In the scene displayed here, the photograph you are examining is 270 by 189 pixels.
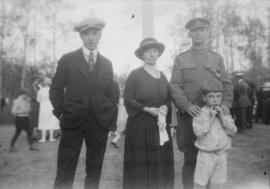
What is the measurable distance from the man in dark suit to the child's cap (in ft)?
3.39

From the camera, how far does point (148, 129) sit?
3260 mm

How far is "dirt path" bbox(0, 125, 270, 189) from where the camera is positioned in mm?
4203

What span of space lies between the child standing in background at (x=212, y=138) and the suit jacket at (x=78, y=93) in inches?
38.5

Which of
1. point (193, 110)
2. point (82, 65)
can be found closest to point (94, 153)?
point (82, 65)

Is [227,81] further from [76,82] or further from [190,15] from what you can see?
[190,15]

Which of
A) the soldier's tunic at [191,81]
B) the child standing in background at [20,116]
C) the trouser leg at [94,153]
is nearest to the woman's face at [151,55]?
the soldier's tunic at [191,81]

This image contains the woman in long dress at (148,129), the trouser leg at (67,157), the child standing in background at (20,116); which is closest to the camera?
the trouser leg at (67,157)

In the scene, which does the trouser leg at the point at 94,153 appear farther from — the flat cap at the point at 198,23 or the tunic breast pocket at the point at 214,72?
the flat cap at the point at 198,23

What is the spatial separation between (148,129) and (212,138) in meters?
0.70

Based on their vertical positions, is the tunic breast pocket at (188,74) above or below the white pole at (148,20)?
below

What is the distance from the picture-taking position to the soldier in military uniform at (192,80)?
331 cm

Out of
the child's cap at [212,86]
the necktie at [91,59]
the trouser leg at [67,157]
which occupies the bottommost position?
the trouser leg at [67,157]

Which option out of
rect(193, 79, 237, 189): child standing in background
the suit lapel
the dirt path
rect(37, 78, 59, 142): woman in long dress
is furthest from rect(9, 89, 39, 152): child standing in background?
rect(193, 79, 237, 189): child standing in background

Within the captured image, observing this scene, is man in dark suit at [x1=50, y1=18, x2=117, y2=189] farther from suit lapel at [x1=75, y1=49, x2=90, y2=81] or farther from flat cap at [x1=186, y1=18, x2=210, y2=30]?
flat cap at [x1=186, y1=18, x2=210, y2=30]
